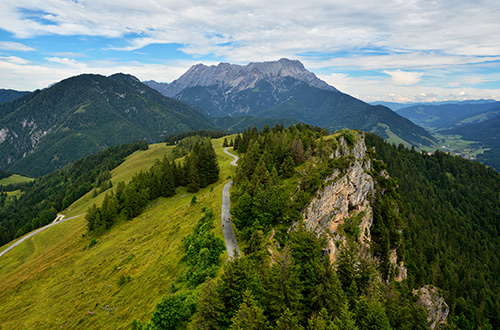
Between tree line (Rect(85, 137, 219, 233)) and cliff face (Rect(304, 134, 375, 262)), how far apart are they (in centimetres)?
4543

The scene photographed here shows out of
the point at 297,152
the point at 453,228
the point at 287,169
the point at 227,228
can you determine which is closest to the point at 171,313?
the point at 227,228

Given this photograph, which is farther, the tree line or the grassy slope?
the tree line

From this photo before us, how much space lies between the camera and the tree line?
80.0 metres

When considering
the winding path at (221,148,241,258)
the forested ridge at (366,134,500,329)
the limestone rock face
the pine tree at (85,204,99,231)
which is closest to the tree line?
the pine tree at (85,204,99,231)

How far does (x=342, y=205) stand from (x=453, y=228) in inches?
4687

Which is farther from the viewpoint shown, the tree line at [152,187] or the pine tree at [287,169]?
the tree line at [152,187]

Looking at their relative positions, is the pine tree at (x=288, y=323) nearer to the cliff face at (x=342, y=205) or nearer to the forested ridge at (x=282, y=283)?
the forested ridge at (x=282, y=283)

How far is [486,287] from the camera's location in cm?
10312

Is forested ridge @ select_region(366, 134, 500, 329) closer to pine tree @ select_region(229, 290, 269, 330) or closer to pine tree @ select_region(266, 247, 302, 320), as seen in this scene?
pine tree @ select_region(266, 247, 302, 320)

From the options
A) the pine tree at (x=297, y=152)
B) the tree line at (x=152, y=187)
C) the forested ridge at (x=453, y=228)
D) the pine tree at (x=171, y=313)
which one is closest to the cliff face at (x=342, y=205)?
the pine tree at (x=297, y=152)

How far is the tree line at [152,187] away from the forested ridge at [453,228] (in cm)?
7881

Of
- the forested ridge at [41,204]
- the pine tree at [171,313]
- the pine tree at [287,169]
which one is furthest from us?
the forested ridge at [41,204]

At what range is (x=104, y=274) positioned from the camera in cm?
5278

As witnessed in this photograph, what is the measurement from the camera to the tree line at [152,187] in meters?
80.0
